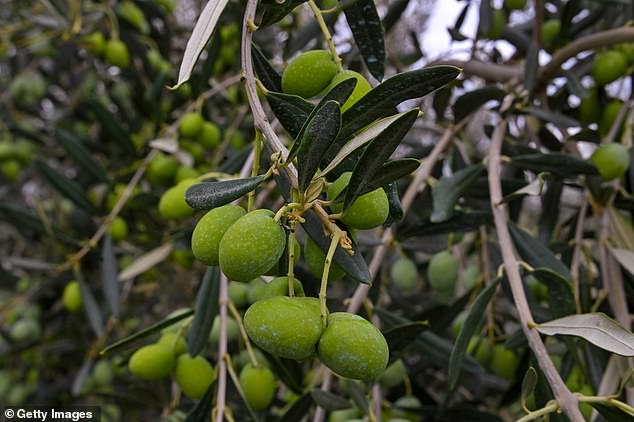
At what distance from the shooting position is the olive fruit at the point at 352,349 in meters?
0.53

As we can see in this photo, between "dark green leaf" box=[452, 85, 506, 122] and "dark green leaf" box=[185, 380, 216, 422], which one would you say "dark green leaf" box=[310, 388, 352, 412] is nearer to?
"dark green leaf" box=[185, 380, 216, 422]

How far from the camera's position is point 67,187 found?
1.57 meters

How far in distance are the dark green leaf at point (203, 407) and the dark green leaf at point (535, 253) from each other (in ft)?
1.79

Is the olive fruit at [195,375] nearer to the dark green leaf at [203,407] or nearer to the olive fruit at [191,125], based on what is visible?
the dark green leaf at [203,407]

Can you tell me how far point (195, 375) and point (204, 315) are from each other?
10 cm

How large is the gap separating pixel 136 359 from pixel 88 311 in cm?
59

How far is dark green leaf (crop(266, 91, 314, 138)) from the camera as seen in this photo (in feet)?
2.10

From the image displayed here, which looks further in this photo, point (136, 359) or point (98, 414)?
point (98, 414)

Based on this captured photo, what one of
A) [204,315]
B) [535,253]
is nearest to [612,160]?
[535,253]

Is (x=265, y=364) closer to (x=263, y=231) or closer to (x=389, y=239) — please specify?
(x=389, y=239)

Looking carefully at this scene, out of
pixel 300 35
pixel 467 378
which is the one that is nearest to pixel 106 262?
pixel 300 35

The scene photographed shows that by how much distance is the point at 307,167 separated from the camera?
1.87ft

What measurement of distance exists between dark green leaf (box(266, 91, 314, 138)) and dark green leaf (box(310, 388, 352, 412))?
1.46 ft

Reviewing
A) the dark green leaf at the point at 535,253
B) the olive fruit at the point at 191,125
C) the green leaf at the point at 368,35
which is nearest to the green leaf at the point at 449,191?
the dark green leaf at the point at 535,253
